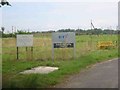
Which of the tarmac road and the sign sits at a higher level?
the sign

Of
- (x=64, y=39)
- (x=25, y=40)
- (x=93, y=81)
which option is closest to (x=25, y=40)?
(x=25, y=40)

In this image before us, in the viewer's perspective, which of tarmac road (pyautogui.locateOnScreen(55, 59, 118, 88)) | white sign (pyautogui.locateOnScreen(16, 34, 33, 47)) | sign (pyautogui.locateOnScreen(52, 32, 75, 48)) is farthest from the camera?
white sign (pyautogui.locateOnScreen(16, 34, 33, 47))

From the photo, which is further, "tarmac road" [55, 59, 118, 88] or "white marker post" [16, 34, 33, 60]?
"white marker post" [16, 34, 33, 60]

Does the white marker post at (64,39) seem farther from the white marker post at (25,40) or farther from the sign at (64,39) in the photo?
the white marker post at (25,40)

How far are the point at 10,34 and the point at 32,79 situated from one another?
72278 millimetres

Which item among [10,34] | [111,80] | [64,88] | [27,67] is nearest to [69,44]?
[27,67]

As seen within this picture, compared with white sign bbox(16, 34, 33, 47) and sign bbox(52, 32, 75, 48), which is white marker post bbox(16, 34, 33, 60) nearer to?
white sign bbox(16, 34, 33, 47)

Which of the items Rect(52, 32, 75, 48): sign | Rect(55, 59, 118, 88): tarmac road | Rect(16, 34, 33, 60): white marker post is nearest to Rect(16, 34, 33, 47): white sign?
Rect(16, 34, 33, 60): white marker post

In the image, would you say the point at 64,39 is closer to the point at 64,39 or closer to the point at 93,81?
the point at 64,39

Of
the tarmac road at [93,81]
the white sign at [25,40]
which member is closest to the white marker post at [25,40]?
the white sign at [25,40]

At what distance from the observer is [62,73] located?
16.9 m

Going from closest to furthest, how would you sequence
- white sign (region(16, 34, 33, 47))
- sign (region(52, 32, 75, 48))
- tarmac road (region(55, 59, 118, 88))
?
1. tarmac road (region(55, 59, 118, 88))
2. sign (region(52, 32, 75, 48))
3. white sign (region(16, 34, 33, 47))

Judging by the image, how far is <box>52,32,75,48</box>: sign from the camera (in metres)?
25.6

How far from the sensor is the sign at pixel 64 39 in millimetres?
25609
